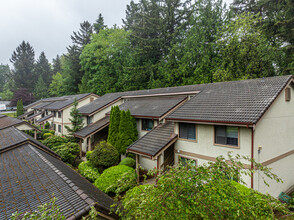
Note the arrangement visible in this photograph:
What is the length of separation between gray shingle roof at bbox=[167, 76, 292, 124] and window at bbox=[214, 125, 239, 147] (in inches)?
27.7

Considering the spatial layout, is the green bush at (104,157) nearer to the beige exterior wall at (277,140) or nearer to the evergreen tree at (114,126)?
the evergreen tree at (114,126)

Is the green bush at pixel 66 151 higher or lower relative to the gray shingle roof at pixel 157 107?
lower

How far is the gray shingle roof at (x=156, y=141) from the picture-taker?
Result: 11727mm

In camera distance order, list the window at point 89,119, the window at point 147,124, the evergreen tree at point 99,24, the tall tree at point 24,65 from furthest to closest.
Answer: the tall tree at point 24,65
the evergreen tree at point 99,24
the window at point 89,119
the window at point 147,124

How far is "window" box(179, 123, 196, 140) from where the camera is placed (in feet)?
37.7

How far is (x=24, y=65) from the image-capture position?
67.1 metres

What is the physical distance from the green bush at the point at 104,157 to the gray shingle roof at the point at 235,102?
6.17m

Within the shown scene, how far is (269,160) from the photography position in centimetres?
975

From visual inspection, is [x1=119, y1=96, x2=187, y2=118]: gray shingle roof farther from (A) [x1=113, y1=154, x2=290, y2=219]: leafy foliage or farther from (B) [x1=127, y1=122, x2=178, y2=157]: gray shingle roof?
(A) [x1=113, y1=154, x2=290, y2=219]: leafy foliage

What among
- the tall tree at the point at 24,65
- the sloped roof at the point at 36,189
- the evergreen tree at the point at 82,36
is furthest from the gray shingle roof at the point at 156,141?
the tall tree at the point at 24,65

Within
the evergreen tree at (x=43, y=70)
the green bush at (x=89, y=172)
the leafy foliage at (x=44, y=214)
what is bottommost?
the green bush at (x=89, y=172)

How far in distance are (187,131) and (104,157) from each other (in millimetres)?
7380

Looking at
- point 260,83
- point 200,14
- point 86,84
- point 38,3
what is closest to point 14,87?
point 86,84

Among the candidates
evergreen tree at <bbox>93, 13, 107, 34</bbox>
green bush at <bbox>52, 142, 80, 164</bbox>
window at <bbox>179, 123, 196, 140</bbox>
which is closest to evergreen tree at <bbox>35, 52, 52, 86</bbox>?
evergreen tree at <bbox>93, 13, 107, 34</bbox>
